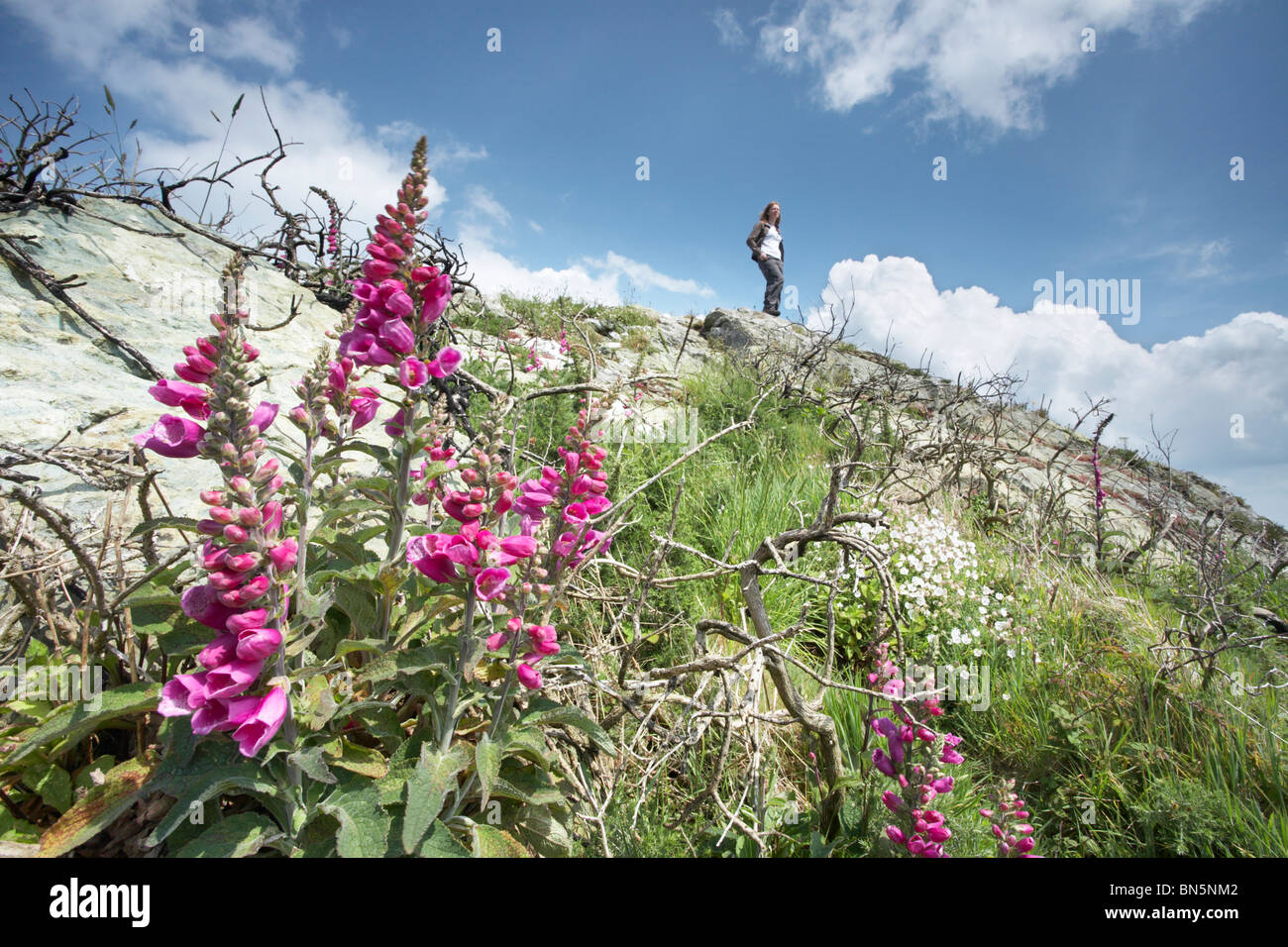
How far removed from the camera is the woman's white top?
42.7ft

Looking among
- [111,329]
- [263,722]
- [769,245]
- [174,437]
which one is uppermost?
[769,245]

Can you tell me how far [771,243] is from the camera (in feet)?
43.1

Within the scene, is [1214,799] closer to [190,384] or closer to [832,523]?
[832,523]

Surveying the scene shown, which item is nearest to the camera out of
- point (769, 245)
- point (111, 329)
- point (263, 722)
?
point (263, 722)

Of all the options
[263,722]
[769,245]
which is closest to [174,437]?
[263,722]

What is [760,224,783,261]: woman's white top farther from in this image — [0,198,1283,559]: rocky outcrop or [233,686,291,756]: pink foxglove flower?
[233,686,291,756]: pink foxglove flower

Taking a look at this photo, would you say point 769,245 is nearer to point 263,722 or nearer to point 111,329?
point 111,329

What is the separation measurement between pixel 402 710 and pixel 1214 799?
3222 millimetres

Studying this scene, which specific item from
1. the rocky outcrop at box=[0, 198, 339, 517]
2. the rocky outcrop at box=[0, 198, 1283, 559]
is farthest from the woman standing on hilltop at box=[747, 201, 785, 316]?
the rocky outcrop at box=[0, 198, 339, 517]

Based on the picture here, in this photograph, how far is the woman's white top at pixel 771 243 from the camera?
13.0 meters

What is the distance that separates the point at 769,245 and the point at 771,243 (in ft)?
0.27
